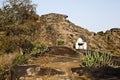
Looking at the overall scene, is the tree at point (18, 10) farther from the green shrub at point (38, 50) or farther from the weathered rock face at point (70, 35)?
the weathered rock face at point (70, 35)

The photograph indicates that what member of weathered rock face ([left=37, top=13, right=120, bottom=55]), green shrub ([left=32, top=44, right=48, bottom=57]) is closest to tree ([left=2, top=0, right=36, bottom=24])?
green shrub ([left=32, top=44, right=48, bottom=57])

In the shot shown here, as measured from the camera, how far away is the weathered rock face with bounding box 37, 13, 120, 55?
51.1m

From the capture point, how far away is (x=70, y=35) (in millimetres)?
55000

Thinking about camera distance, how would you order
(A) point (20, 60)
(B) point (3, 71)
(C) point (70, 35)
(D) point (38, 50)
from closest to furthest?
(B) point (3, 71) → (A) point (20, 60) → (D) point (38, 50) → (C) point (70, 35)

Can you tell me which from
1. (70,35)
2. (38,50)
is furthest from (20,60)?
(70,35)

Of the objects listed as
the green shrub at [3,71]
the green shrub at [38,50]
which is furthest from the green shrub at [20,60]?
the green shrub at [38,50]

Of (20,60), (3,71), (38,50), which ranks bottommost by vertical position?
(3,71)

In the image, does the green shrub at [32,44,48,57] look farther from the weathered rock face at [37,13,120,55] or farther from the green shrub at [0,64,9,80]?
the weathered rock face at [37,13,120,55]

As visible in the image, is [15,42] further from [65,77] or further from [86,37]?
[86,37]

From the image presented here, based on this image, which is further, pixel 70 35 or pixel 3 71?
pixel 70 35

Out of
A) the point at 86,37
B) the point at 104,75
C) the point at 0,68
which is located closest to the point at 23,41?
the point at 0,68

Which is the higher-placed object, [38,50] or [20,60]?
[38,50]

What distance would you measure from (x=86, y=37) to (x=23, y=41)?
30642 mm

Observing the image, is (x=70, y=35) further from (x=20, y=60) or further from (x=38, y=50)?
(x=20, y=60)
